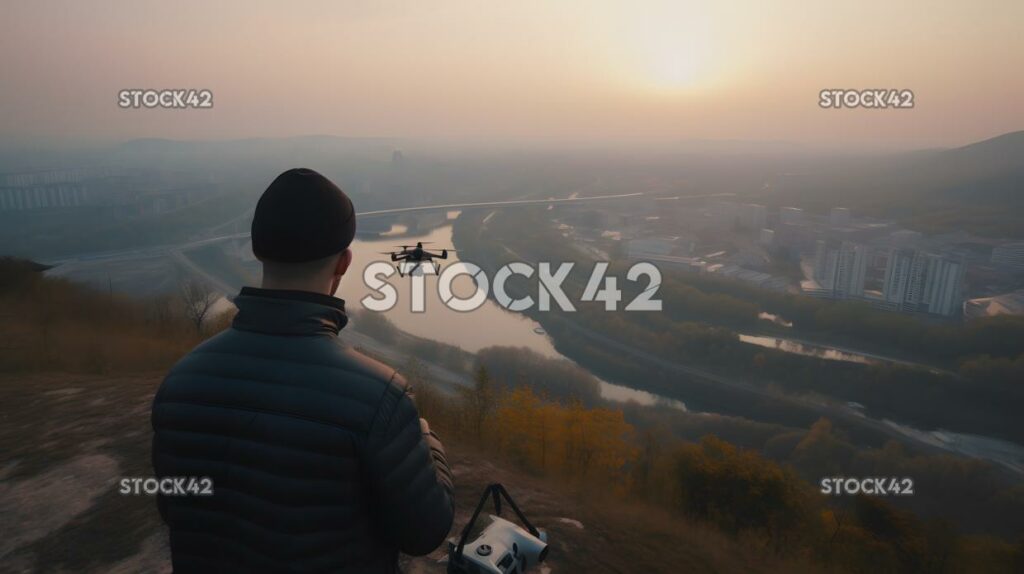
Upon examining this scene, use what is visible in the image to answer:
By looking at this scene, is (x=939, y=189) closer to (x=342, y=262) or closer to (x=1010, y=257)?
(x=1010, y=257)

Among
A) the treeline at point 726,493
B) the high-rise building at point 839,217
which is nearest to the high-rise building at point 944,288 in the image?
the high-rise building at point 839,217

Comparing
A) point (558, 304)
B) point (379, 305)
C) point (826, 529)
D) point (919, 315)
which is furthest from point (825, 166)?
point (826, 529)

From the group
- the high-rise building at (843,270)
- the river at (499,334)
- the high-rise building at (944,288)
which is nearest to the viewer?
the river at (499,334)

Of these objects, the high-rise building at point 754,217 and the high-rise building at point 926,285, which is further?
the high-rise building at point 754,217

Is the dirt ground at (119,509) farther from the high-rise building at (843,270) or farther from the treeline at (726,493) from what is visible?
the high-rise building at (843,270)

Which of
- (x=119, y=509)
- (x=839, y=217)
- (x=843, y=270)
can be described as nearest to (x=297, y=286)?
(x=119, y=509)

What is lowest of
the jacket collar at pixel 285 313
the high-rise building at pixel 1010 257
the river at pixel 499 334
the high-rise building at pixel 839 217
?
the river at pixel 499 334
